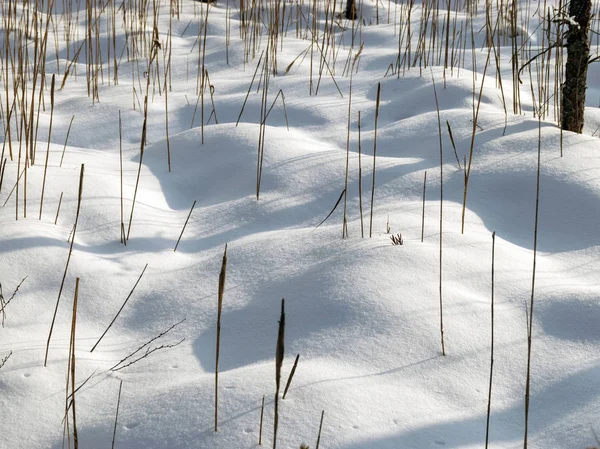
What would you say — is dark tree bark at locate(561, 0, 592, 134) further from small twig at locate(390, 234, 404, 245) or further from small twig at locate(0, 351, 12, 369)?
small twig at locate(0, 351, 12, 369)

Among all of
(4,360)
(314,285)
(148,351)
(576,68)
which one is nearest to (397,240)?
(314,285)

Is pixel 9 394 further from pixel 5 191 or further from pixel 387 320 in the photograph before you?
pixel 5 191

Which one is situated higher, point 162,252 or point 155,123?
point 155,123

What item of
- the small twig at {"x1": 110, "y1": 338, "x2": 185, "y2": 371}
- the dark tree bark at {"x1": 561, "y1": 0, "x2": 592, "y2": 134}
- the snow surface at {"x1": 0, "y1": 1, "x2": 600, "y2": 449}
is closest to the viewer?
the snow surface at {"x1": 0, "y1": 1, "x2": 600, "y2": 449}

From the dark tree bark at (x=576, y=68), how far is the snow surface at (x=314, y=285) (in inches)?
3.2

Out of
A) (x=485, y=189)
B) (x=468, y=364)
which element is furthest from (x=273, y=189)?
(x=468, y=364)

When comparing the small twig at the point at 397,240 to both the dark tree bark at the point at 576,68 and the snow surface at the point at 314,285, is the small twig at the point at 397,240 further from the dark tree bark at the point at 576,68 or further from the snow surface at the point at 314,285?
the dark tree bark at the point at 576,68

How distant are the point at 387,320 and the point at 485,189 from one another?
2.27 ft

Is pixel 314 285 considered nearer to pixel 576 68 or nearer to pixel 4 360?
pixel 4 360

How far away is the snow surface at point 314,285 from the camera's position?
912 millimetres

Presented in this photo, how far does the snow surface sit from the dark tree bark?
81 mm

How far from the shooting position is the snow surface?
35.9 inches

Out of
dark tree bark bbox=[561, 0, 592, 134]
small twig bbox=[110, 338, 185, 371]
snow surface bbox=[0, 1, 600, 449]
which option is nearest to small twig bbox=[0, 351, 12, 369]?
snow surface bbox=[0, 1, 600, 449]

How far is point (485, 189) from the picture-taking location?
168 centimetres
